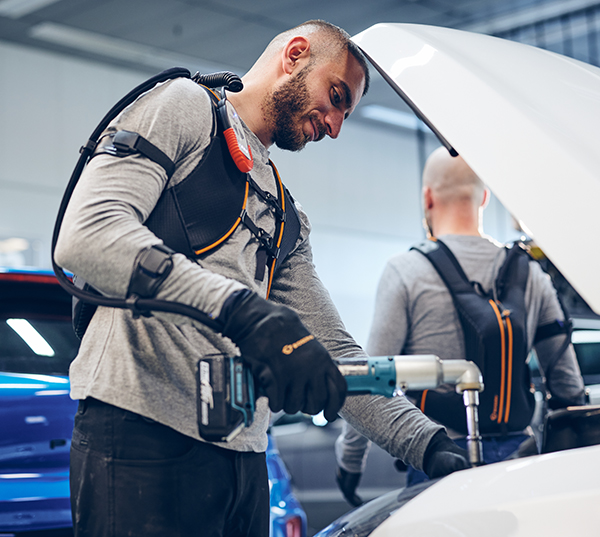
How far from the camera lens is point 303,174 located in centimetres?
1035

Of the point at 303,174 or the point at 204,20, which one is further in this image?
the point at 303,174

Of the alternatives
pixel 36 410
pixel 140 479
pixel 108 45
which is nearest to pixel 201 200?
pixel 140 479

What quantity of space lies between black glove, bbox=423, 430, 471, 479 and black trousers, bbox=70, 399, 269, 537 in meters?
0.42

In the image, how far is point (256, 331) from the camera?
3.59 feet

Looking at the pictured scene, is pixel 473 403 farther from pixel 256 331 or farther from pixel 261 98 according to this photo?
pixel 261 98

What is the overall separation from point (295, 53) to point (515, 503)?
1083mm

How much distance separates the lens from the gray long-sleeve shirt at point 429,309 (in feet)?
7.73

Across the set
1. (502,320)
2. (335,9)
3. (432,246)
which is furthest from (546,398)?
(335,9)

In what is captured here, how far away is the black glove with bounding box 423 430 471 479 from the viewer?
4.66ft

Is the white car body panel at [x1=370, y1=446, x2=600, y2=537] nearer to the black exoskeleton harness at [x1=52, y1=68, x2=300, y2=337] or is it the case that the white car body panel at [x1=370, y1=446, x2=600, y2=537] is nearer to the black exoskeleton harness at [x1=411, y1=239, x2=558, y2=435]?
the black exoskeleton harness at [x1=52, y1=68, x2=300, y2=337]

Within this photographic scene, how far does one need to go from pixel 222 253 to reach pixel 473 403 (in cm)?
57

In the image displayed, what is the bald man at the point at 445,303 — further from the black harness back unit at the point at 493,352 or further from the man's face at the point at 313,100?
the man's face at the point at 313,100

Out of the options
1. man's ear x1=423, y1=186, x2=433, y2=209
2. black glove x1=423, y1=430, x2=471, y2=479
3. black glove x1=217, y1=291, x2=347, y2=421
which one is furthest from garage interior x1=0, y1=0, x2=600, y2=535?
black glove x1=217, y1=291, x2=347, y2=421

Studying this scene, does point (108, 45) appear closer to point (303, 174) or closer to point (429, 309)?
point (303, 174)
